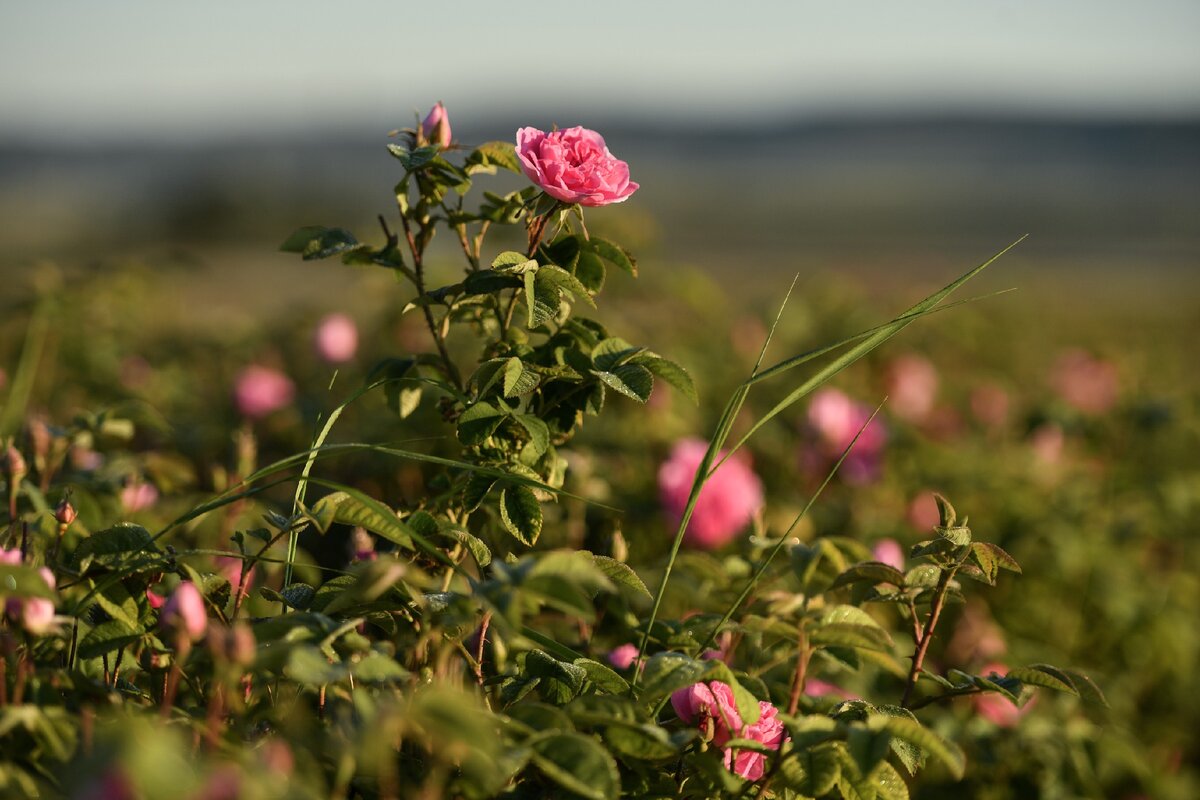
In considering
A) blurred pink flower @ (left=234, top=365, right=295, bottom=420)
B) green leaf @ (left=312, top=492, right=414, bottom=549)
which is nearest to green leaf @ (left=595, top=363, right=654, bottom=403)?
green leaf @ (left=312, top=492, right=414, bottom=549)

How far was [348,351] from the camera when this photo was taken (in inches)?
97.3

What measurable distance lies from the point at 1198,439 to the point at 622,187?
2.74 m

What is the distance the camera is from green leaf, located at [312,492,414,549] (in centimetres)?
92

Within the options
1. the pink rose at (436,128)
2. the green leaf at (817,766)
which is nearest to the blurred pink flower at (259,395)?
the pink rose at (436,128)

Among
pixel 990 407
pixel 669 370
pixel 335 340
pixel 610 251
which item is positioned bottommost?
pixel 990 407

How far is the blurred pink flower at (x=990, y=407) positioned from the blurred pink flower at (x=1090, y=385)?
183 mm

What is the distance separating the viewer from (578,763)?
2.41ft

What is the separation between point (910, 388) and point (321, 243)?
2377mm

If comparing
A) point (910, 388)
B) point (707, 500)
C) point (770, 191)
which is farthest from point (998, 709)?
point (770, 191)

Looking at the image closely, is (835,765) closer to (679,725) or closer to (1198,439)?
(679,725)

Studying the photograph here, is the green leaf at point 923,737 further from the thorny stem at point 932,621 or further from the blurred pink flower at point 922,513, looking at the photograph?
the blurred pink flower at point 922,513

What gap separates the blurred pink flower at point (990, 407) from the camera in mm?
3453

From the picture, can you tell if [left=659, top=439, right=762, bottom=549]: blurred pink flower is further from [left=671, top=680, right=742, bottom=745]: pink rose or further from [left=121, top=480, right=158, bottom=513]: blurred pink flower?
[left=671, top=680, right=742, bottom=745]: pink rose

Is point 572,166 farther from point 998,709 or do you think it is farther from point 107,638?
point 998,709
